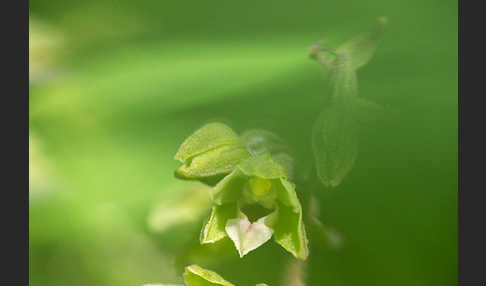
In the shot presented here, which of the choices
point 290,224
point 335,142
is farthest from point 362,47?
point 290,224

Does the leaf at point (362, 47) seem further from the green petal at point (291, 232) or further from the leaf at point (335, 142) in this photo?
the green petal at point (291, 232)

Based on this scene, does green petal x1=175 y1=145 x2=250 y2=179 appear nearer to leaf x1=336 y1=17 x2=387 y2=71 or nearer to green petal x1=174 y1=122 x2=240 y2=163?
green petal x1=174 y1=122 x2=240 y2=163

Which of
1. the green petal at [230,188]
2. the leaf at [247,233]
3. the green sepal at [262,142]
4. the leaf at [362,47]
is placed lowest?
the leaf at [247,233]

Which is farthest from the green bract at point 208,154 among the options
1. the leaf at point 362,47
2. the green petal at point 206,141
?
the leaf at point 362,47

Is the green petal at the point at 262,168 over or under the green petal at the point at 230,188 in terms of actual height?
over

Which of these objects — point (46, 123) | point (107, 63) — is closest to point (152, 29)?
point (107, 63)

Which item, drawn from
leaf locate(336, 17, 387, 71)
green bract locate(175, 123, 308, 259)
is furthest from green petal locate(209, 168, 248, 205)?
leaf locate(336, 17, 387, 71)

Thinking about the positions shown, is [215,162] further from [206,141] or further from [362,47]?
[362,47]

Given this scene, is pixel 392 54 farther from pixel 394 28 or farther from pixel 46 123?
pixel 46 123
